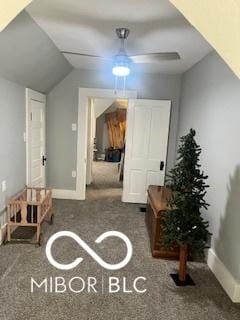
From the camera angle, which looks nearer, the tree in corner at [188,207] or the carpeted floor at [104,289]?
the carpeted floor at [104,289]

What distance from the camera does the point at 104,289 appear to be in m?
2.31

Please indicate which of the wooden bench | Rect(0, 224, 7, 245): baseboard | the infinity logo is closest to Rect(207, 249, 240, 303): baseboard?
the infinity logo

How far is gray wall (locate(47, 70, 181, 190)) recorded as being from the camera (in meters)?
4.62

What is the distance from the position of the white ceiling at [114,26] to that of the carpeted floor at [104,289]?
255 centimetres

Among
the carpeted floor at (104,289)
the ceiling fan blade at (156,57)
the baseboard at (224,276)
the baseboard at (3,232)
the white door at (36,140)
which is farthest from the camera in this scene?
the white door at (36,140)

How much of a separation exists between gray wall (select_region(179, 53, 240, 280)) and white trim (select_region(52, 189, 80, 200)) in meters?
2.76

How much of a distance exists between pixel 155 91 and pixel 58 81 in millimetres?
1863

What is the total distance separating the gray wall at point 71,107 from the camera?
182 inches

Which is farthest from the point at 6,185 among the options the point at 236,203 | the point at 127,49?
the point at 236,203

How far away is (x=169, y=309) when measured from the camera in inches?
82.0

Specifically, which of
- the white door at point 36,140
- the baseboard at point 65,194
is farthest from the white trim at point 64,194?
the white door at point 36,140

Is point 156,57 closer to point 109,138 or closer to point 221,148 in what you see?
point 221,148

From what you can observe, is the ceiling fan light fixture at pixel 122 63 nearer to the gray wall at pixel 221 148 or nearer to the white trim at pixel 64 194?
the gray wall at pixel 221 148

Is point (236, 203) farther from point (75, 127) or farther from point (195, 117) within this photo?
point (75, 127)
